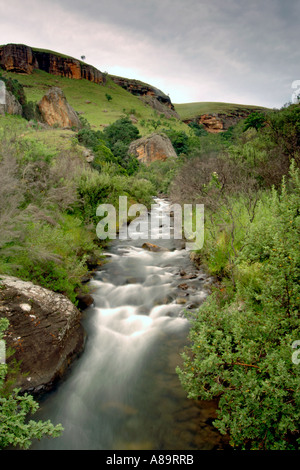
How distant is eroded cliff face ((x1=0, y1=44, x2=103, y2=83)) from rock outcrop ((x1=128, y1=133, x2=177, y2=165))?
67.2 m

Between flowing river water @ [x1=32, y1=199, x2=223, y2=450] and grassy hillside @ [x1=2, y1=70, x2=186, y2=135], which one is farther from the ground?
grassy hillside @ [x1=2, y1=70, x2=186, y2=135]

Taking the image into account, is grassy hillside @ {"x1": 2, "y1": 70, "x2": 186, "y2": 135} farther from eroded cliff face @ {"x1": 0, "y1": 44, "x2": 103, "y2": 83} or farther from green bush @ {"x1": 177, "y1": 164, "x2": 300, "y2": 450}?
green bush @ {"x1": 177, "y1": 164, "x2": 300, "y2": 450}

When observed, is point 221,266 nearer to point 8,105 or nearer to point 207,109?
point 8,105

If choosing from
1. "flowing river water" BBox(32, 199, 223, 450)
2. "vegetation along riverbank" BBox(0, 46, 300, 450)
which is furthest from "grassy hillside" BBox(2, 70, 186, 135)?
"flowing river water" BBox(32, 199, 223, 450)

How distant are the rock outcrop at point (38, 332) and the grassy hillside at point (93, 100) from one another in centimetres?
5844

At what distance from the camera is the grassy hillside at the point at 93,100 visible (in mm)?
66312

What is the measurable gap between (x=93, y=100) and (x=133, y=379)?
90140 millimetres

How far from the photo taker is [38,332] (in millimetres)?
4629

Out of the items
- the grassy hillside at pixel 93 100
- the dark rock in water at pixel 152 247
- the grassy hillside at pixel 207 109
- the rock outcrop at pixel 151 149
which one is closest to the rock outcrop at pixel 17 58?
the grassy hillside at pixel 93 100

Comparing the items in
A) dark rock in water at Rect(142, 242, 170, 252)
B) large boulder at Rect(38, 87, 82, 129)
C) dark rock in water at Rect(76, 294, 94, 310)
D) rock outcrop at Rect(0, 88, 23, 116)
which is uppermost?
large boulder at Rect(38, 87, 82, 129)

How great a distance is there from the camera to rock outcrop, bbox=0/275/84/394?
4.29 m

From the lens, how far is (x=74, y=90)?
86.4 metres

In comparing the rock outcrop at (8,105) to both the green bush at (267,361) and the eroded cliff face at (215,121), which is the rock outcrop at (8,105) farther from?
the eroded cliff face at (215,121)
